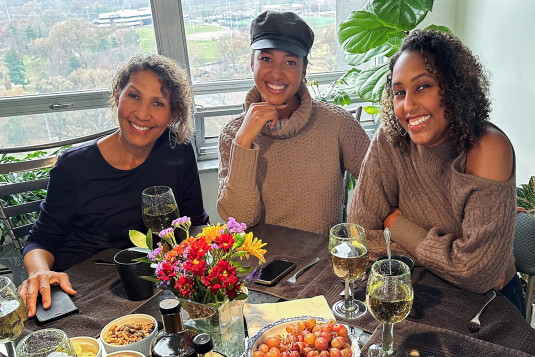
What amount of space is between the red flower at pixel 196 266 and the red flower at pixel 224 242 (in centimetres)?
5

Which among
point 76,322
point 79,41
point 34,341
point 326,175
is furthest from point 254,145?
point 79,41

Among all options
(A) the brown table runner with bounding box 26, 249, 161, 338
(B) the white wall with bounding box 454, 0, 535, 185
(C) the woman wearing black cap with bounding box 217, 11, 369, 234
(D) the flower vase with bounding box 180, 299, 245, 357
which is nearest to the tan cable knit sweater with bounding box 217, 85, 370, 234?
(C) the woman wearing black cap with bounding box 217, 11, 369, 234

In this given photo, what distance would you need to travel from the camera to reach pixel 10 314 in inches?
34.1

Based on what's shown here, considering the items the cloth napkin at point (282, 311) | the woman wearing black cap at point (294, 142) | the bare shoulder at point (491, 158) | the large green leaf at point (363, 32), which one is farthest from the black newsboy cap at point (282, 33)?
the cloth napkin at point (282, 311)

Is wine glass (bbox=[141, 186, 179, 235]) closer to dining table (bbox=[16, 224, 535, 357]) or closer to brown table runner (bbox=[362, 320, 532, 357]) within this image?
dining table (bbox=[16, 224, 535, 357])

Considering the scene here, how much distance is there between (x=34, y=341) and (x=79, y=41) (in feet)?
7.81

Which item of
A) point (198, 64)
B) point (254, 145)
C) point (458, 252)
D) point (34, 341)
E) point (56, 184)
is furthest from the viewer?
point (198, 64)

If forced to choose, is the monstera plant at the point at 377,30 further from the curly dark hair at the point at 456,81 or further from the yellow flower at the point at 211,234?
the yellow flower at the point at 211,234

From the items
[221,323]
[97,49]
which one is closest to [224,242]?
[221,323]

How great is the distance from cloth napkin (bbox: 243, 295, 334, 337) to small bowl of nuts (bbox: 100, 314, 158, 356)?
20 cm

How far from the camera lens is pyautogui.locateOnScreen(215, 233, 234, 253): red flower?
0.87m

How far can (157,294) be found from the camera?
1.15m

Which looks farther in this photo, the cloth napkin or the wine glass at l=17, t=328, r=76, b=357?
the cloth napkin

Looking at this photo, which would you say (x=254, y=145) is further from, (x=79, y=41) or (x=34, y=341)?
(x=79, y=41)
